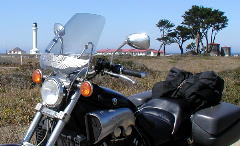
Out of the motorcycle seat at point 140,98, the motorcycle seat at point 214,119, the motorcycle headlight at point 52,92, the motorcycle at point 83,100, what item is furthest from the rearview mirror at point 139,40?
the motorcycle seat at point 140,98

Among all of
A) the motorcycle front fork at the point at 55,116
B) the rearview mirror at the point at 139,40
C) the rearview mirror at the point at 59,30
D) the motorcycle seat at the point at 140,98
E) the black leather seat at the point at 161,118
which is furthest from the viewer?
the motorcycle seat at the point at 140,98

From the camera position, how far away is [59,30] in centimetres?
314

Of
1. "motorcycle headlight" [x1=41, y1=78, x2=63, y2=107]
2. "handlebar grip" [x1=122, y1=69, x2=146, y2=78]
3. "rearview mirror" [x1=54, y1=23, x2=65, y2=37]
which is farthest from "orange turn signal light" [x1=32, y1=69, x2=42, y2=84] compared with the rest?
"handlebar grip" [x1=122, y1=69, x2=146, y2=78]

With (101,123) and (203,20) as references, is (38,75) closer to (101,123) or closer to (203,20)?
(101,123)

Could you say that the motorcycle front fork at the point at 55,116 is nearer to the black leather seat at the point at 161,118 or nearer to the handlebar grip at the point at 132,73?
the handlebar grip at the point at 132,73

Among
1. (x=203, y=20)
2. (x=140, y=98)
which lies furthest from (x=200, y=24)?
(x=140, y=98)

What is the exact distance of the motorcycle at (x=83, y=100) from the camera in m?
2.80

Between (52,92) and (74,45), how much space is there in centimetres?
44

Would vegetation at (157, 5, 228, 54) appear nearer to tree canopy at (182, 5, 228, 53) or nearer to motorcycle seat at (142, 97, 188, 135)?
tree canopy at (182, 5, 228, 53)

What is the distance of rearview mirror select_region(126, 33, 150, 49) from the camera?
9.53ft

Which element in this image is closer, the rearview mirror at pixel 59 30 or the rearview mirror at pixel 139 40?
the rearview mirror at pixel 139 40

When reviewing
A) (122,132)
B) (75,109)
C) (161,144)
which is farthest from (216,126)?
(75,109)

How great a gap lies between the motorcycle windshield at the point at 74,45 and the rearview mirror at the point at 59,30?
3 cm

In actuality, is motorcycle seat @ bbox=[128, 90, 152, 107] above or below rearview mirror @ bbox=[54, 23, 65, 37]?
below
